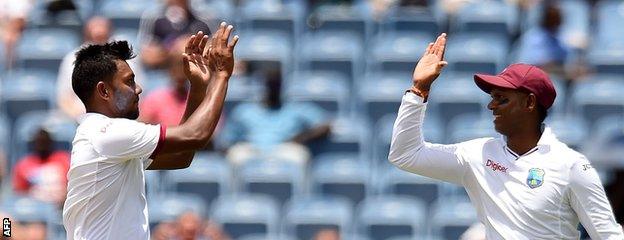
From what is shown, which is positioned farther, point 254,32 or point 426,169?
point 254,32

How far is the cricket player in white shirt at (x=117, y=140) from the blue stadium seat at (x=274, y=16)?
6861mm

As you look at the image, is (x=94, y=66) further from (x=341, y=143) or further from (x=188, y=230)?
(x=341, y=143)

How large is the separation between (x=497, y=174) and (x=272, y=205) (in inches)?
187

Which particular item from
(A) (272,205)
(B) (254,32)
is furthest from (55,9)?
(A) (272,205)

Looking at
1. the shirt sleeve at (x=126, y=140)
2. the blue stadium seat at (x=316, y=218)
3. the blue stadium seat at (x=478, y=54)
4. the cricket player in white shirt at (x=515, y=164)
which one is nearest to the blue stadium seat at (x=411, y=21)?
the blue stadium seat at (x=478, y=54)

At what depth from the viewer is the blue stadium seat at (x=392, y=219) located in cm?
1055

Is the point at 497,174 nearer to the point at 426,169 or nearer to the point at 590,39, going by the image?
the point at 426,169

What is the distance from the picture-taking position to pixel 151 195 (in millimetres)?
11133

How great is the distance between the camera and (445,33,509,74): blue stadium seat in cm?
1201

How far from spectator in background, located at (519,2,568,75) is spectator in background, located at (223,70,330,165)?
5.89ft

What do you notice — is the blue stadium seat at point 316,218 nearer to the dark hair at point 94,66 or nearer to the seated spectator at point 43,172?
the seated spectator at point 43,172

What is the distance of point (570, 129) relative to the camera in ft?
36.2

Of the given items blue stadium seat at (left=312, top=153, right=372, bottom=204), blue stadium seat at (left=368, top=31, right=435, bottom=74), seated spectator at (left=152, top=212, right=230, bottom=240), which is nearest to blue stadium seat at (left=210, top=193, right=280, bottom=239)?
seated spectator at (left=152, top=212, right=230, bottom=240)

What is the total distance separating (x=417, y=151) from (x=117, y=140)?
1271mm
